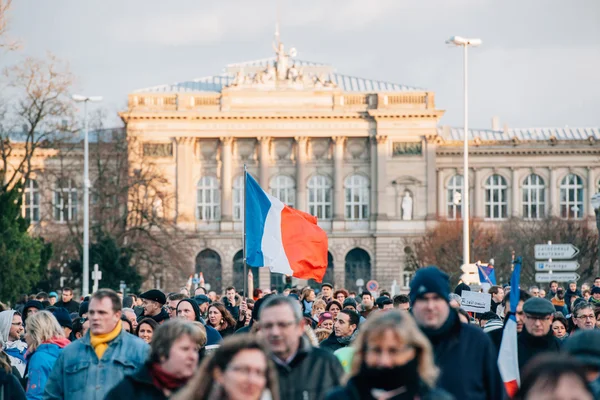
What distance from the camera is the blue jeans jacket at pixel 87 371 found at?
8594mm

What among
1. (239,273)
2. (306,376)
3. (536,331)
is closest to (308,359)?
(306,376)

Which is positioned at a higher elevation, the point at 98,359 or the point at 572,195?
the point at 572,195

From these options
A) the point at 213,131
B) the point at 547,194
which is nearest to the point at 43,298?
the point at 213,131

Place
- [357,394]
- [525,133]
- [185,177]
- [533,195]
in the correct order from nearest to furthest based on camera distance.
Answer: [357,394], [185,177], [533,195], [525,133]

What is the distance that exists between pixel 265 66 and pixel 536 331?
7584 centimetres

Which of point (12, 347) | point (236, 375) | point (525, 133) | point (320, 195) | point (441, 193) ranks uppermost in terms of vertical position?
point (525, 133)

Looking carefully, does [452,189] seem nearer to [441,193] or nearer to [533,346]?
[441,193]

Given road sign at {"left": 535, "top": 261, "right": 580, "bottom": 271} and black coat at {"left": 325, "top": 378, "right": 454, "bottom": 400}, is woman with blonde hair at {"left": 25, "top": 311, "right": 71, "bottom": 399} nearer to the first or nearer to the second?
black coat at {"left": 325, "top": 378, "right": 454, "bottom": 400}

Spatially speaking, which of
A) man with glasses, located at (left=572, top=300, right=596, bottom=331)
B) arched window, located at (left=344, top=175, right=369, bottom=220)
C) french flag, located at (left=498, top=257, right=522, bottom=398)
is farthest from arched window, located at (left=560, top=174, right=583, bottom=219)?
french flag, located at (left=498, top=257, right=522, bottom=398)

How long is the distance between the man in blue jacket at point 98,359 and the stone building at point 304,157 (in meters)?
71.2

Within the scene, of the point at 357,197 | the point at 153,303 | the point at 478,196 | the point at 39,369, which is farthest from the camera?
the point at 478,196

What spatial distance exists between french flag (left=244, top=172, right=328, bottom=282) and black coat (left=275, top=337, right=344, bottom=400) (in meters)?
8.61

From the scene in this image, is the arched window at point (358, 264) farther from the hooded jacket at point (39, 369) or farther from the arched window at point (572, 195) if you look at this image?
the hooded jacket at point (39, 369)

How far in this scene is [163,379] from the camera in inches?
292
